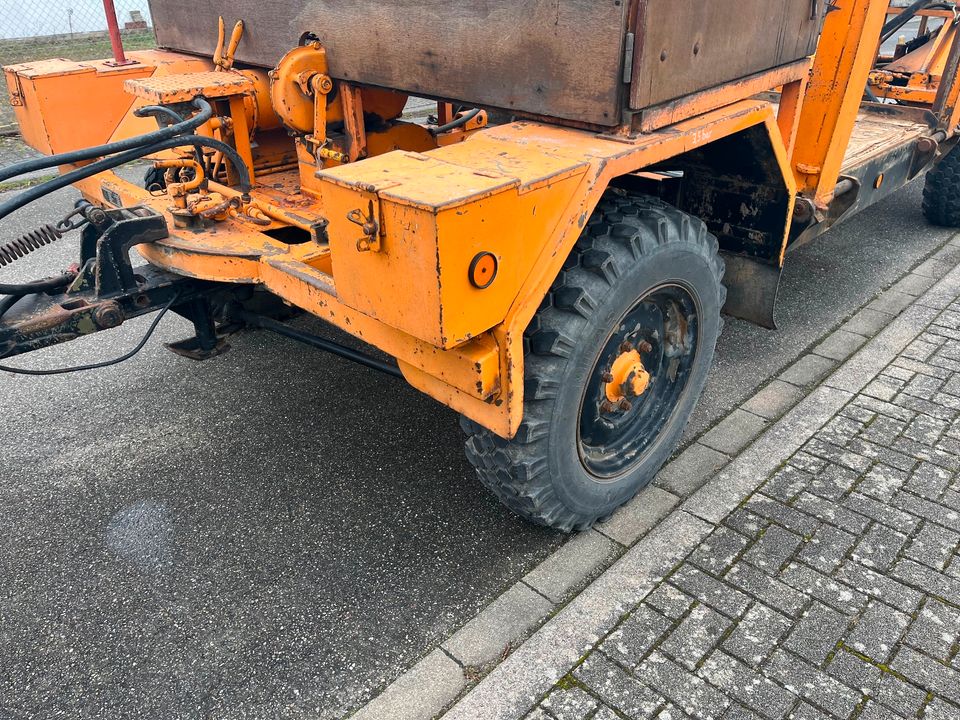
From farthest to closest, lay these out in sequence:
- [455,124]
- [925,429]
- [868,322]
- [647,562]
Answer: [868,322]
[455,124]
[925,429]
[647,562]

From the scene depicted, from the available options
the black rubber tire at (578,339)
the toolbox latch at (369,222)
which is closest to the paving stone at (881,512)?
the black rubber tire at (578,339)

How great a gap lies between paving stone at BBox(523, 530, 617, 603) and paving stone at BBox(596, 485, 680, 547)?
0.17 feet

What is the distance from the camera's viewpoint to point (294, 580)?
2609mm

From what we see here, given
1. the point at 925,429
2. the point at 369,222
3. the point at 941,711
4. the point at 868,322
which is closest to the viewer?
the point at 369,222

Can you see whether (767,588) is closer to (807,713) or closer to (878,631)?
(878,631)

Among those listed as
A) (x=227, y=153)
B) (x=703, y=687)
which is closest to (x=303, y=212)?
(x=227, y=153)

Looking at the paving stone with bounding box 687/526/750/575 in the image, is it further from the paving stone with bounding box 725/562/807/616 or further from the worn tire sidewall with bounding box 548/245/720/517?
the worn tire sidewall with bounding box 548/245/720/517

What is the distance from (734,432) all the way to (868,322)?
1.51 meters

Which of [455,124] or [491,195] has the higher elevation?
[491,195]

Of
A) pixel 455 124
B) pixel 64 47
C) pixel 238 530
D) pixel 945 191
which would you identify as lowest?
pixel 238 530

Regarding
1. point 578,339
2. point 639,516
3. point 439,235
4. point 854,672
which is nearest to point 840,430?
point 639,516

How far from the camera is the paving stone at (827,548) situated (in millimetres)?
2602

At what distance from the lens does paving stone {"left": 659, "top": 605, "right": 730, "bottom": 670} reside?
7.47 ft

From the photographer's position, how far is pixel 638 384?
2.66 meters
